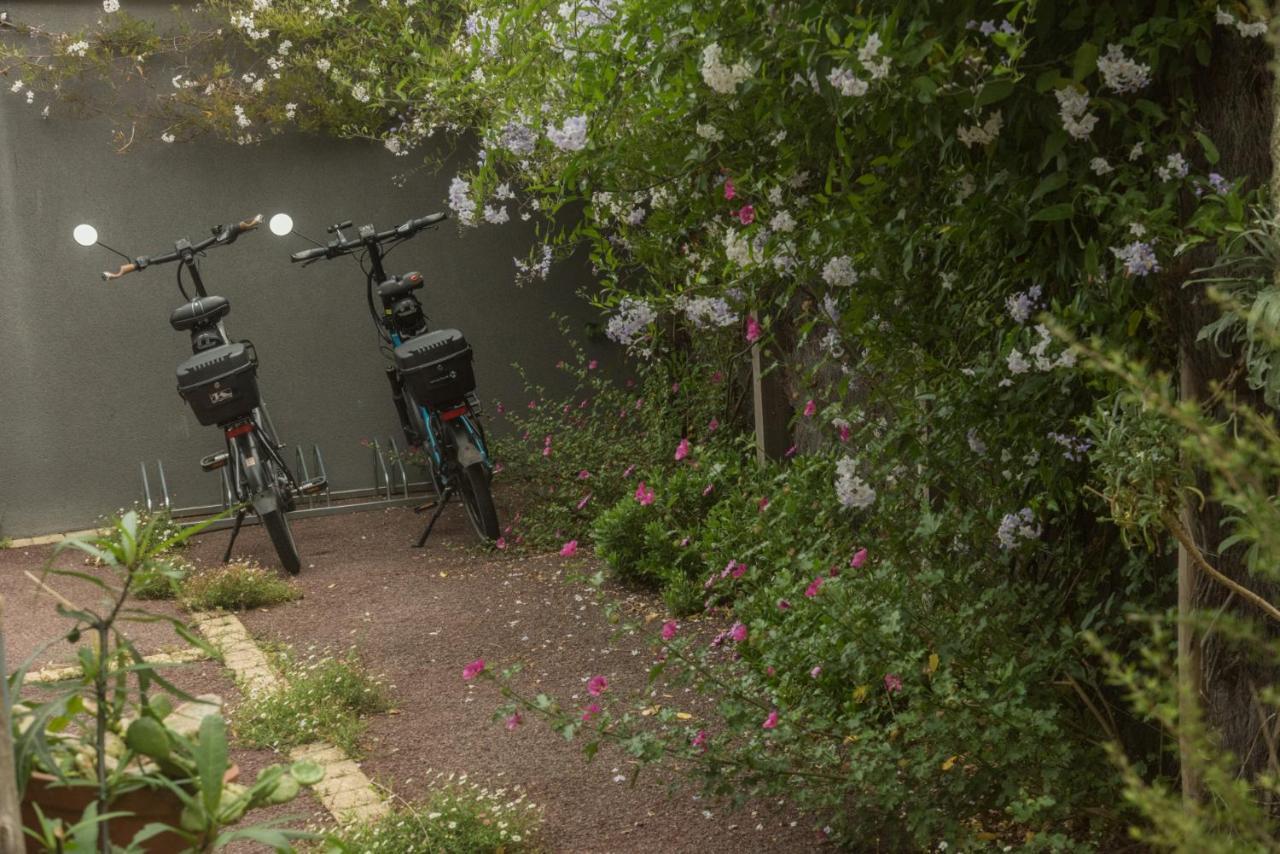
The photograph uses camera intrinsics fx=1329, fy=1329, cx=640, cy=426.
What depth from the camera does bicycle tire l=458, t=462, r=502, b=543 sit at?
20.6ft

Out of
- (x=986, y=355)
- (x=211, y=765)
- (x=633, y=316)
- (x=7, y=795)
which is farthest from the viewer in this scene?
(x=633, y=316)

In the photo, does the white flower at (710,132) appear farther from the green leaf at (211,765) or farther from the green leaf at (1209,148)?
the green leaf at (211,765)

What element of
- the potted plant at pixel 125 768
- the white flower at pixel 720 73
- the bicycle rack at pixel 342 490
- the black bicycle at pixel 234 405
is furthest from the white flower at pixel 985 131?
the bicycle rack at pixel 342 490

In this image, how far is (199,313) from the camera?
6.46 m

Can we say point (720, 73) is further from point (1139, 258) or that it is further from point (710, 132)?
point (1139, 258)

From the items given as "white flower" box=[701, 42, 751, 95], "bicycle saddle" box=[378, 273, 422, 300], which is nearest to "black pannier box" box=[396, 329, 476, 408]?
"bicycle saddle" box=[378, 273, 422, 300]

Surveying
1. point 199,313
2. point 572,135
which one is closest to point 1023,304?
point 572,135

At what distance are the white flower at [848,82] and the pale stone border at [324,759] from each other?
1581mm

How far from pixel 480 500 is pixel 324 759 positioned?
2.55m

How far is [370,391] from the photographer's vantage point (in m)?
7.94

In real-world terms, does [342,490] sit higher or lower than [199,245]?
lower

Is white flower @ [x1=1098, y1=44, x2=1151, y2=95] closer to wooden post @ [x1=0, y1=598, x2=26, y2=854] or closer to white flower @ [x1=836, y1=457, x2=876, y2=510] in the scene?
white flower @ [x1=836, y1=457, x2=876, y2=510]

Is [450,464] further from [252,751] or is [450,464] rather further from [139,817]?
[139,817]

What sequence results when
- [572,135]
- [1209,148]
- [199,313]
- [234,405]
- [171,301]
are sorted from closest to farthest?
[1209,148], [572,135], [234,405], [199,313], [171,301]
